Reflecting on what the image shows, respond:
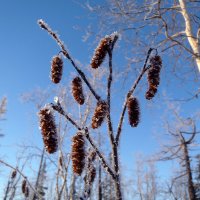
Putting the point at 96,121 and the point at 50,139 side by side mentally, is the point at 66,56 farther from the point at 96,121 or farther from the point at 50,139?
the point at 50,139

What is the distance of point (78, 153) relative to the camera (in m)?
1.86

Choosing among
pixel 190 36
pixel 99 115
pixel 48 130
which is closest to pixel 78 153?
pixel 48 130

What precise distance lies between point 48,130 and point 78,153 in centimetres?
22

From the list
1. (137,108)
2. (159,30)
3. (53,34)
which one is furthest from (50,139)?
(159,30)

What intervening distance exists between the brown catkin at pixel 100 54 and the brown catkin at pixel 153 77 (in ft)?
1.14

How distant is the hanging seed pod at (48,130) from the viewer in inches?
71.9

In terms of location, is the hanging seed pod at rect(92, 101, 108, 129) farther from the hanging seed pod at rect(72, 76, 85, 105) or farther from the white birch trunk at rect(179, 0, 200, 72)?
the white birch trunk at rect(179, 0, 200, 72)

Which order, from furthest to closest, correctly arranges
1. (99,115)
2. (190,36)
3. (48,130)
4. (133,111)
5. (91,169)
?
1. (190,36)
2. (91,169)
3. (133,111)
4. (99,115)
5. (48,130)

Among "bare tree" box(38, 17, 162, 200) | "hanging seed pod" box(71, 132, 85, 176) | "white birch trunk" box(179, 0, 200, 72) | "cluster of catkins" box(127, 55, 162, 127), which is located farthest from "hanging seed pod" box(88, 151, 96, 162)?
"white birch trunk" box(179, 0, 200, 72)

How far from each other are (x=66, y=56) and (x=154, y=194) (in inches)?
1486

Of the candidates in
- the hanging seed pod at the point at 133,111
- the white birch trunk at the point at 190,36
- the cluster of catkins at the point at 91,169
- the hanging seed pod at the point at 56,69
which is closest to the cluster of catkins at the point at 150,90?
the hanging seed pod at the point at 133,111

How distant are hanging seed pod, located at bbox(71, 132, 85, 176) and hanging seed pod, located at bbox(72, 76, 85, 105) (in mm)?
410

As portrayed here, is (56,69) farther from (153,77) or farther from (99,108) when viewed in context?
(153,77)

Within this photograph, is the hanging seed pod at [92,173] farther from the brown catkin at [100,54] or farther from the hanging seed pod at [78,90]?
the brown catkin at [100,54]
